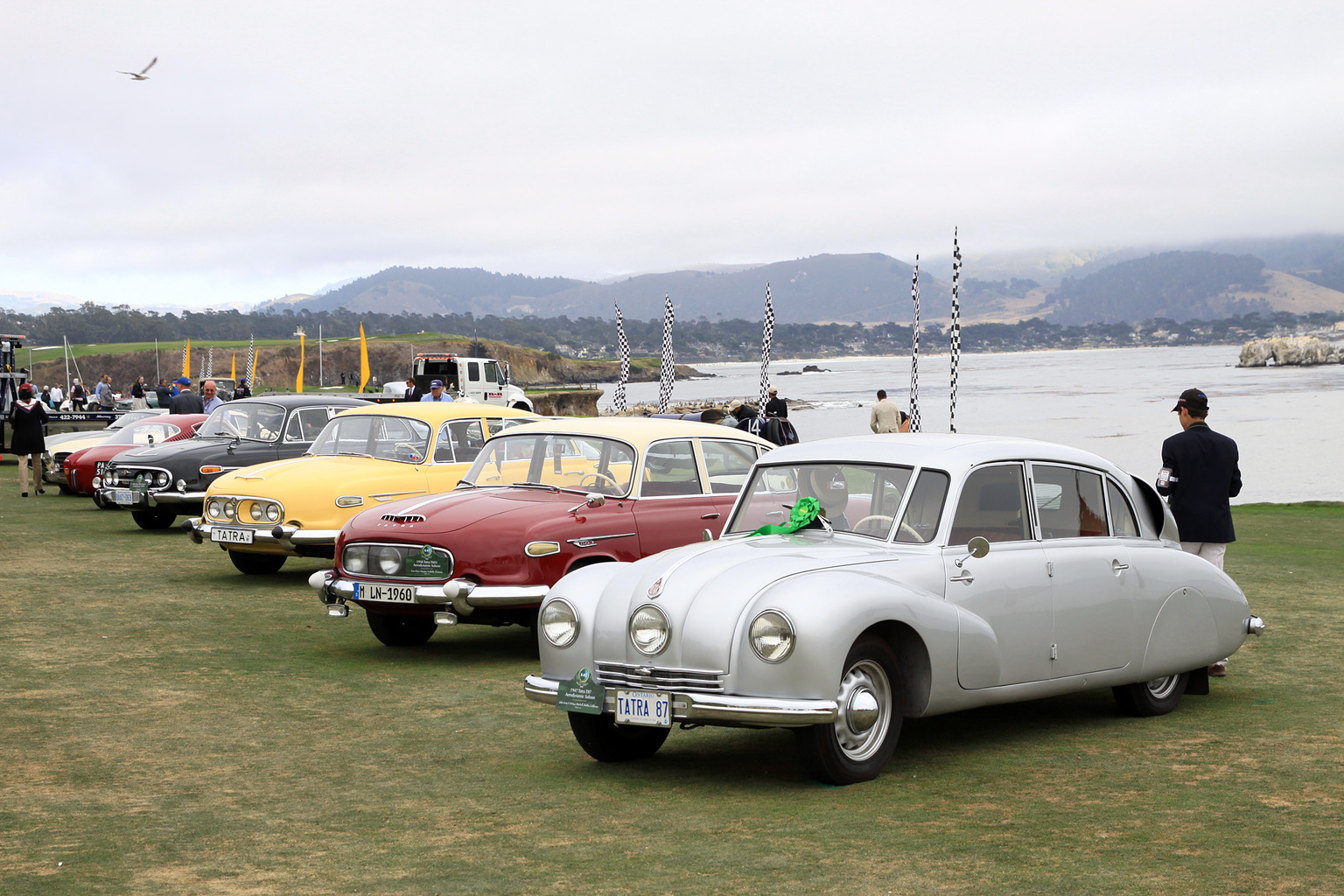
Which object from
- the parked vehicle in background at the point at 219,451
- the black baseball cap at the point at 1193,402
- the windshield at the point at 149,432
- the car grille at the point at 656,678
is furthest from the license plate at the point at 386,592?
the windshield at the point at 149,432

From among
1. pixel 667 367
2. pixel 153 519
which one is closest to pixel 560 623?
pixel 153 519

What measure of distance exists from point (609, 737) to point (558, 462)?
13.7 feet

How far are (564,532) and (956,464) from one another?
347 cm

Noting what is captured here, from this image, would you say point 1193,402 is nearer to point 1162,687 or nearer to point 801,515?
point 1162,687

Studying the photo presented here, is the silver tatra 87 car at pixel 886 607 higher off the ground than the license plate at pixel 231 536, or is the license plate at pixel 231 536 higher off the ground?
the silver tatra 87 car at pixel 886 607

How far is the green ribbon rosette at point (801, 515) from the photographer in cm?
680

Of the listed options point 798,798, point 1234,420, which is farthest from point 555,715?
point 1234,420

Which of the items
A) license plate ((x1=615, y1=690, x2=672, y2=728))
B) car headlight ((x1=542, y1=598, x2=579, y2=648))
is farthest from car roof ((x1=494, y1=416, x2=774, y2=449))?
license plate ((x1=615, y1=690, x2=672, y2=728))

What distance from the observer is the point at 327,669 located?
9.16m

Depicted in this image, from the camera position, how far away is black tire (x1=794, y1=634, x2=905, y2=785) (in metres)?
5.79

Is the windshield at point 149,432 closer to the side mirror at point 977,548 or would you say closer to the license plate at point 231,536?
the license plate at point 231,536

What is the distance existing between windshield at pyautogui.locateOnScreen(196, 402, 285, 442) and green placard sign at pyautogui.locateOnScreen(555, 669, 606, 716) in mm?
11238

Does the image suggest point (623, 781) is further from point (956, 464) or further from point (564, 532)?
point (564, 532)

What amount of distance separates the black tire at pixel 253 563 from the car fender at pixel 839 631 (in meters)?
9.63
